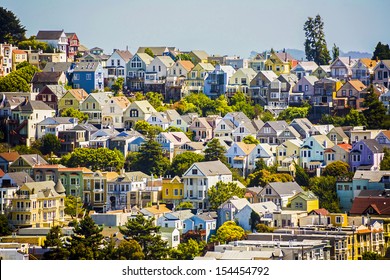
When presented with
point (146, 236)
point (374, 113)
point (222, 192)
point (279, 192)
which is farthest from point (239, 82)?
point (146, 236)

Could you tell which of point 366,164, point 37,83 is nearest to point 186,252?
point 366,164

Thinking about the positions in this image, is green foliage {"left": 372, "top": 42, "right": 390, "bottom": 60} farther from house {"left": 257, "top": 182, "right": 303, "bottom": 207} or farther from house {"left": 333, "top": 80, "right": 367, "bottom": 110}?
house {"left": 257, "top": 182, "right": 303, "bottom": 207}

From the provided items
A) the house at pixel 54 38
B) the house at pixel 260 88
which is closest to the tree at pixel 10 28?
the house at pixel 54 38

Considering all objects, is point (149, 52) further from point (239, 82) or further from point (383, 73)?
point (383, 73)

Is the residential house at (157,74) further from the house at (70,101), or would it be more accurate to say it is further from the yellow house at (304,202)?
the yellow house at (304,202)

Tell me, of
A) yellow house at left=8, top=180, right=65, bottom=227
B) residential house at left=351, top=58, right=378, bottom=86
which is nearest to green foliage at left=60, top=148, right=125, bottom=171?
yellow house at left=8, top=180, right=65, bottom=227
